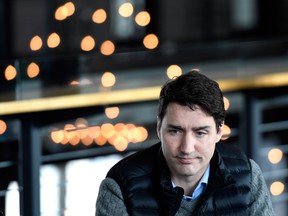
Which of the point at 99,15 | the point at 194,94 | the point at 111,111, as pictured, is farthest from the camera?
the point at 99,15

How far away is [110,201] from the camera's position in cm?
127

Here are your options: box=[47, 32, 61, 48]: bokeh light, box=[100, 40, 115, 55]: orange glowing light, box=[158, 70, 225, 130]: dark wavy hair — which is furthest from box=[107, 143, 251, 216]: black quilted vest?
box=[100, 40, 115, 55]: orange glowing light

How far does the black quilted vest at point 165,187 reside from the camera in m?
1.27

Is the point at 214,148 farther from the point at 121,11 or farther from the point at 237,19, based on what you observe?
the point at 237,19

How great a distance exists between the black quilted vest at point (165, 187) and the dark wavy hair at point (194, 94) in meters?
0.12

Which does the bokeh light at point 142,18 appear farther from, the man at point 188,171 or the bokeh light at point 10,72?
the man at point 188,171

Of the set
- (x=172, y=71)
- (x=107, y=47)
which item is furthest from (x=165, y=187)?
(x=107, y=47)

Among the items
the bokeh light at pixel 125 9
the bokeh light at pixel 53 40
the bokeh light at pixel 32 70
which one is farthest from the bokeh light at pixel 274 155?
the bokeh light at pixel 32 70

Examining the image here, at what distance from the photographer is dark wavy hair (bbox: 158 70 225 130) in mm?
1201

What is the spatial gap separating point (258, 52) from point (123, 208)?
152cm

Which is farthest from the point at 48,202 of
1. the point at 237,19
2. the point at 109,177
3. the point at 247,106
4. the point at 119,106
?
the point at 237,19

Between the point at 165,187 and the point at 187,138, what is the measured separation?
96 mm

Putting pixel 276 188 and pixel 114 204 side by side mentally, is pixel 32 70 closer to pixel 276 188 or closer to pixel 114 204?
pixel 114 204

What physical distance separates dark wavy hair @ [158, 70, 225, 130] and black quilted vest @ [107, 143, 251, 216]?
118 millimetres
